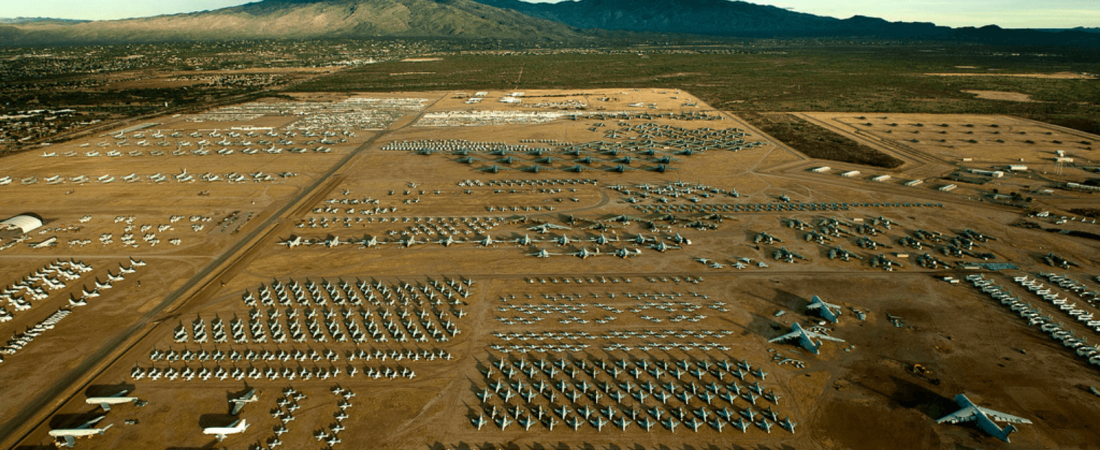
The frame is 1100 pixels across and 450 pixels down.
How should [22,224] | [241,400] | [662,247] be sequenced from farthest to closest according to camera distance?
[22,224]
[662,247]
[241,400]

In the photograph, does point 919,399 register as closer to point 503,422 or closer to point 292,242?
point 503,422

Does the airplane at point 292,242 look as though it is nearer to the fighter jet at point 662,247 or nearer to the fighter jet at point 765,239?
the fighter jet at point 662,247

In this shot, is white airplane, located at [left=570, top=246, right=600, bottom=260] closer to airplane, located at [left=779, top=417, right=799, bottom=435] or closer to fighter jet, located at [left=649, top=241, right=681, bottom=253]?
fighter jet, located at [left=649, top=241, right=681, bottom=253]

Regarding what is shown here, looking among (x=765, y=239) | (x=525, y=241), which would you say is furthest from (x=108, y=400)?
(x=765, y=239)

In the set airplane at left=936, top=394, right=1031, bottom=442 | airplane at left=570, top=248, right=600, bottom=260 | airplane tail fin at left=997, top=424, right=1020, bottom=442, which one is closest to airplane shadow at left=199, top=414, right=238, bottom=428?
airplane at left=570, top=248, right=600, bottom=260

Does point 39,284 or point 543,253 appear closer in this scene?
point 39,284
